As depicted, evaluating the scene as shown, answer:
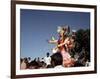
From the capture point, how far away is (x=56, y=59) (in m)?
2.06

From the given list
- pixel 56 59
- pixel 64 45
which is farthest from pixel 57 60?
pixel 64 45

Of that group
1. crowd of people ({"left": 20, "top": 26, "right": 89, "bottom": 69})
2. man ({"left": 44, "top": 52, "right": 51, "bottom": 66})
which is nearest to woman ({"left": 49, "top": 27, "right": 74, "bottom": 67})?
crowd of people ({"left": 20, "top": 26, "right": 89, "bottom": 69})

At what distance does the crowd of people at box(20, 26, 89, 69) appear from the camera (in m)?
2.02

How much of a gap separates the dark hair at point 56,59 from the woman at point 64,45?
0.10ft

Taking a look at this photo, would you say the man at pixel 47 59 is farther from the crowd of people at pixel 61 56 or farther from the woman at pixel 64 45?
the woman at pixel 64 45

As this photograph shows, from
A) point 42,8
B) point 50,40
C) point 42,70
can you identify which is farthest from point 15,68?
point 42,8

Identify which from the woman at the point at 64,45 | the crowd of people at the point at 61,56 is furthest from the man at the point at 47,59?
the woman at the point at 64,45

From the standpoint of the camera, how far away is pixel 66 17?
6.87ft

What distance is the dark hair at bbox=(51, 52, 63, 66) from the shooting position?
6.73ft

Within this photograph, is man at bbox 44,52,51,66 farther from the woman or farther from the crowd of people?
the woman

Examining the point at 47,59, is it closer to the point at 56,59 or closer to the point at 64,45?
the point at 56,59
